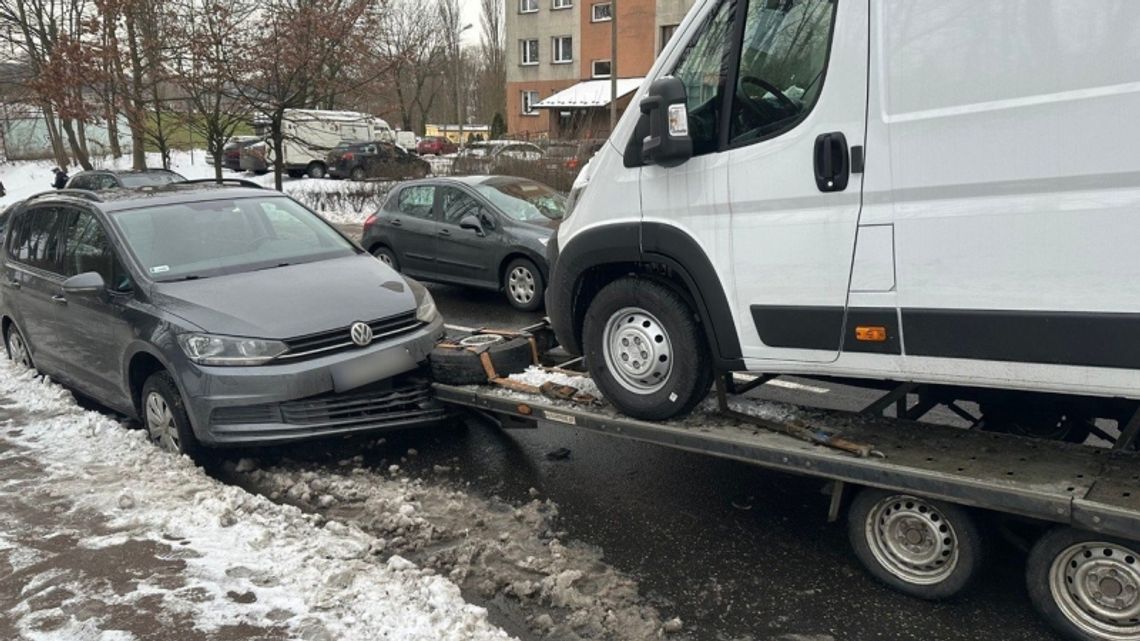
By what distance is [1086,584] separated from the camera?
3.12m

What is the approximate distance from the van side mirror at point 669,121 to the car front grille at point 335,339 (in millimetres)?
2306

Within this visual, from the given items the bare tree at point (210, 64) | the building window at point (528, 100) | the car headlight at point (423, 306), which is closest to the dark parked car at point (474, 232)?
the car headlight at point (423, 306)

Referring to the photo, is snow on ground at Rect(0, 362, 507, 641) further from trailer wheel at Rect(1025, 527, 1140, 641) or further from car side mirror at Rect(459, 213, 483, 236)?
car side mirror at Rect(459, 213, 483, 236)

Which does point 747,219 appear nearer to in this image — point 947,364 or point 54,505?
point 947,364

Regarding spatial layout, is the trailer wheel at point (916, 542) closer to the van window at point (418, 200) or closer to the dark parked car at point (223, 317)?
the dark parked car at point (223, 317)

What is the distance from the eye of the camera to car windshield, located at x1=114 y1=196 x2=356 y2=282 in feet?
18.9

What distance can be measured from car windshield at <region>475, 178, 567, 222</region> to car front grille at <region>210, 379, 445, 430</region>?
5.36m

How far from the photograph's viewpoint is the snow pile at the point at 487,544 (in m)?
3.49

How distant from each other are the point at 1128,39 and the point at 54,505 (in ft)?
17.5

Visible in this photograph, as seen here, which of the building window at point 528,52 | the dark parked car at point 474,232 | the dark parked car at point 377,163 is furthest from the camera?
the building window at point 528,52

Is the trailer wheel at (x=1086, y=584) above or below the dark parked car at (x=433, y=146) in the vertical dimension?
below

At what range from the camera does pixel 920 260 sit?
3354 millimetres

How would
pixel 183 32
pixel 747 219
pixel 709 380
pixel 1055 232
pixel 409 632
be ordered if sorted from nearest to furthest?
pixel 1055 232 < pixel 409 632 < pixel 747 219 < pixel 709 380 < pixel 183 32

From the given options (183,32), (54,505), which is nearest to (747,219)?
(54,505)
